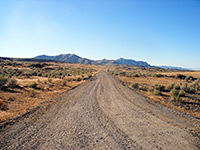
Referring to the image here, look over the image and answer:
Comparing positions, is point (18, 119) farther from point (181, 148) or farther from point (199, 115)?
point (199, 115)

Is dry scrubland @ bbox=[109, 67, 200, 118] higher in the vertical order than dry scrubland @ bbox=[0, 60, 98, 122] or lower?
higher

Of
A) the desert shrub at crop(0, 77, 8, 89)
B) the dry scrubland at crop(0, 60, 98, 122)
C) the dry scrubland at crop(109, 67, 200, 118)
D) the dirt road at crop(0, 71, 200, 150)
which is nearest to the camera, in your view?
the dirt road at crop(0, 71, 200, 150)

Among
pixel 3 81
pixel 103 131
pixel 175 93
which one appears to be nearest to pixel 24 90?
pixel 3 81

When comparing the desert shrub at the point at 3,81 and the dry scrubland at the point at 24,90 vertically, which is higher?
the desert shrub at the point at 3,81

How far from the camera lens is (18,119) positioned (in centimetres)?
727

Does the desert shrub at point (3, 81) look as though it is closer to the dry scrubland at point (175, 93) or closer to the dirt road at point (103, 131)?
the dirt road at point (103, 131)

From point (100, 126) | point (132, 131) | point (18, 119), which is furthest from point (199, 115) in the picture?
Answer: point (18, 119)

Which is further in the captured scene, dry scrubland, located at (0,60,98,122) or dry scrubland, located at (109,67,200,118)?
dry scrubland, located at (109,67,200,118)

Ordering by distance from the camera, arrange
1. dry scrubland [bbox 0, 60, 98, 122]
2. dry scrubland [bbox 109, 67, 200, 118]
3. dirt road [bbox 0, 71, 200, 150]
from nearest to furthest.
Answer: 1. dirt road [bbox 0, 71, 200, 150]
2. dry scrubland [bbox 0, 60, 98, 122]
3. dry scrubland [bbox 109, 67, 200, 118]

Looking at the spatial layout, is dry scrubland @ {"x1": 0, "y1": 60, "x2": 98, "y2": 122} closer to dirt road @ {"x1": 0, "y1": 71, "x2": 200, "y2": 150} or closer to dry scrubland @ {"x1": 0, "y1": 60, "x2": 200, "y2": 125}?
dry scrubland @ {"x1": 0, "y1": 60, "x2": 200, "y2": 125}

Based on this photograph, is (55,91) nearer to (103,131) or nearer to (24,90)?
(24,90)

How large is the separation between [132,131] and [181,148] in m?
2.09

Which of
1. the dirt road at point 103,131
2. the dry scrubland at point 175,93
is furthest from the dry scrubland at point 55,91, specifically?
the dirt road at point 103,131

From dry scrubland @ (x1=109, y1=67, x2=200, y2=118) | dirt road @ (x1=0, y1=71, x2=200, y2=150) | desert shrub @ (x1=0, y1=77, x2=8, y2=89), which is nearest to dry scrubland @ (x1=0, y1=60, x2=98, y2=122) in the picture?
desert shrub @ (x1=0, y1=77, x2=8, y2=89)
